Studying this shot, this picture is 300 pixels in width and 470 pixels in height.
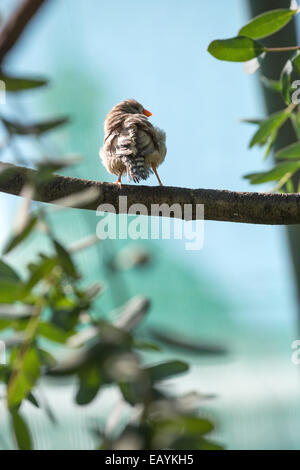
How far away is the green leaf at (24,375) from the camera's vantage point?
536 mm

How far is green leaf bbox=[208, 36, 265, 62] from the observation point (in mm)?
1207

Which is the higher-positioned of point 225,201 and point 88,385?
point 225,201

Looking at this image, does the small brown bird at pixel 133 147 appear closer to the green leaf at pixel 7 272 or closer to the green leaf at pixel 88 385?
the green leaf at pixel 7 272

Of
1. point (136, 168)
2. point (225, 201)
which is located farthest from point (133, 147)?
point (225, 201)

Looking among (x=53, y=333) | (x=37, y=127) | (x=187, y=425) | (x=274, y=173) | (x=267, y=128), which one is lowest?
(x=187, y=425)

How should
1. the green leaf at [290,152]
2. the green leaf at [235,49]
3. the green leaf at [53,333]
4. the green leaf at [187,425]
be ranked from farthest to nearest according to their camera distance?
the green leaf at [290,152] < the green leaf at [235,49] < the green leaf at [53,333] < the green leaf at [187,425]

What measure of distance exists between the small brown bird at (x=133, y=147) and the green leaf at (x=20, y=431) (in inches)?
49.3

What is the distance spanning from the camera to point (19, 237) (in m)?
0.53

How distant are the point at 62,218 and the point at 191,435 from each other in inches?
95.4

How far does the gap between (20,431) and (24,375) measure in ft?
0.19

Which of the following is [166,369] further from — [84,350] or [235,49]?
[235,49]

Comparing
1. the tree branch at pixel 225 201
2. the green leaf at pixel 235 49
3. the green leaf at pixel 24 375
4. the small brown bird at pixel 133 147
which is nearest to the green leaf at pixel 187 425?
the green leaf at pixel 24 375

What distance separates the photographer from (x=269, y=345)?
11.3 ft

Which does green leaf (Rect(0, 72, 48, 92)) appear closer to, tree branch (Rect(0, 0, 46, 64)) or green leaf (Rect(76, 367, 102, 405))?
tree branch (Rect(0, 0, 46, 64))
